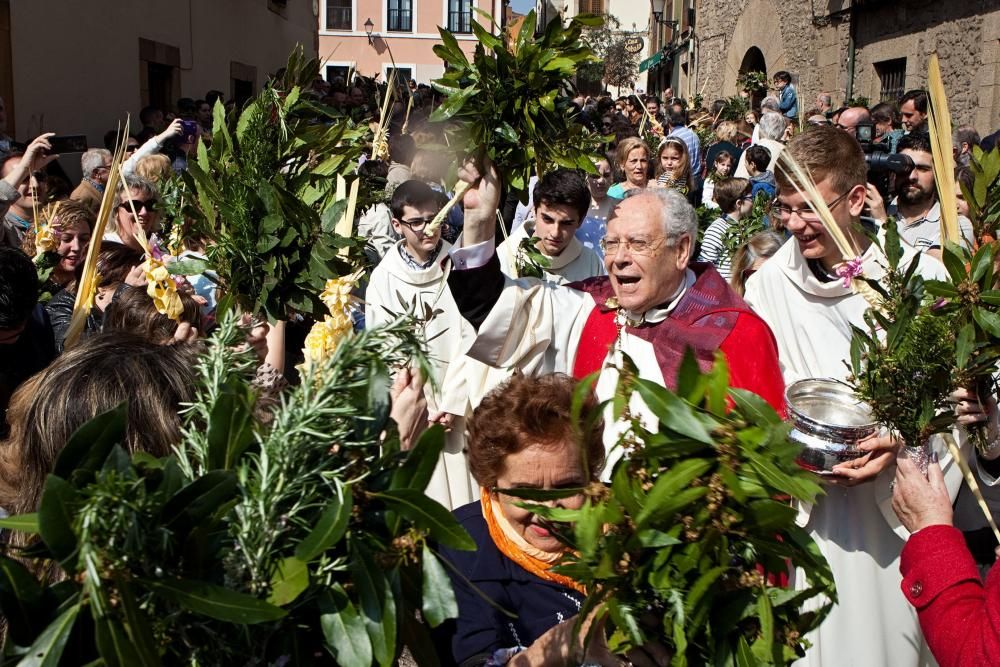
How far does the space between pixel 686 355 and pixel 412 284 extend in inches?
124

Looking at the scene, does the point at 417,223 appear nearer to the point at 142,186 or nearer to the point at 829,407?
the point at 142,186

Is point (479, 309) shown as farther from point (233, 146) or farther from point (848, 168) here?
point (848, 168)

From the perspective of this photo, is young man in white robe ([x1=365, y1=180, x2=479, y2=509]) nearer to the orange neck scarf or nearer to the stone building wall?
the orange neck scarf

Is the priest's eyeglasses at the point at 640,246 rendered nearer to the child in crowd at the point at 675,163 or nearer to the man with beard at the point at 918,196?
the man with beard at the point at 918,196

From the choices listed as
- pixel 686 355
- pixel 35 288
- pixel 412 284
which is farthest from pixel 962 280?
pixel 35 288

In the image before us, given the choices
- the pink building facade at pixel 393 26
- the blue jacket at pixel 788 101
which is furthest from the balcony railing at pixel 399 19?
the blue jacket at pixel 788 101

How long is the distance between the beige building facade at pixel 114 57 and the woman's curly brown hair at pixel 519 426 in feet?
29.8

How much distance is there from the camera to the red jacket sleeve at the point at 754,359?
10.7ft

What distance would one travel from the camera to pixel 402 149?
764 cm

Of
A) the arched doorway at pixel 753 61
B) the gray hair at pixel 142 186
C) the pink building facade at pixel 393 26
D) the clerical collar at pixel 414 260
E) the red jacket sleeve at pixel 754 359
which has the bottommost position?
the red jacket sleeve at pixel 754 359

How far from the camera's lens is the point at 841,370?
3.52 metres

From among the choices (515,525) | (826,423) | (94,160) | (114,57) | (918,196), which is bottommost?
(515,525)

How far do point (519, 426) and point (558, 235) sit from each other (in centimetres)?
270

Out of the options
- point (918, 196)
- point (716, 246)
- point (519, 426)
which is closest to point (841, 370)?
point (519, 426)
